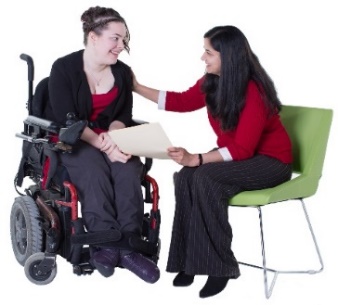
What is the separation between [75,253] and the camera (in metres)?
4.38

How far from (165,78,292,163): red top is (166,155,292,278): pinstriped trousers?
0.26 feet

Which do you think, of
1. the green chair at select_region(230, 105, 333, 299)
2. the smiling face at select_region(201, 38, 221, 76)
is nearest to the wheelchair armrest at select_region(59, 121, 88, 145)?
the smiling face at select_region(201, 38, 221, 76)

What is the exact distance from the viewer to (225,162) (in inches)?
172

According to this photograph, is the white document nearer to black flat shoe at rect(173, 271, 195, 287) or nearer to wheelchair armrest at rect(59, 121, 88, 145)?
wheelchair armrest at rect(59, 121, 88, 145)

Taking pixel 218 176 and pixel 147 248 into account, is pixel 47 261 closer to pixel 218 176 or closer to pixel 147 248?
pixel 147 248

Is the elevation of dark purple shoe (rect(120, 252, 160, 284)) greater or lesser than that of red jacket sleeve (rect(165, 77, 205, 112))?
lesser

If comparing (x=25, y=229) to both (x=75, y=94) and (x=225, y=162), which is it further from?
(x=225, y=162)

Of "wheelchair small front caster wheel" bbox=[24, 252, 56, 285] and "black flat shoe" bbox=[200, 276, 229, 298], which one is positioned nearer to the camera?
"black flat shoe" bbox=[200, 276, 229, 298]

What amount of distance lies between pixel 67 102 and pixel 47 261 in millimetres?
746

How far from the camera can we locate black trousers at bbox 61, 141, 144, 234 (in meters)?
4.35

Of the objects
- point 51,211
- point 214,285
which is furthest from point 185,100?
point 214,285

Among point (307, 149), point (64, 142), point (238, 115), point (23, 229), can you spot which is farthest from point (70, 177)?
point (307, 149)

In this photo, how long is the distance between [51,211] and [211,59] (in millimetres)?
1040

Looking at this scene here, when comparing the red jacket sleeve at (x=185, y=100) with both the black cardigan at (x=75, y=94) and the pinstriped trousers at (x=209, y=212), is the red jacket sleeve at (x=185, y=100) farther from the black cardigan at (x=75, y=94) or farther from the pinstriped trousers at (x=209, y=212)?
the pinstriped trousers at (x=209, y=212)
